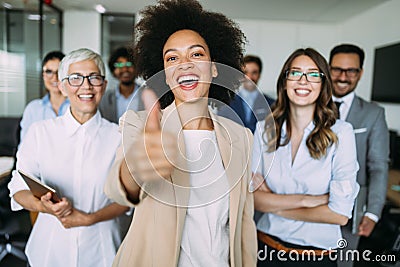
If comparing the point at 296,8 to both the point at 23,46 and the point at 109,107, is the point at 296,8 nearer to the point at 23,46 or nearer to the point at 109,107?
the point at 109,107

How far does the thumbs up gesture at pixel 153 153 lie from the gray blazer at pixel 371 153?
1128 mm

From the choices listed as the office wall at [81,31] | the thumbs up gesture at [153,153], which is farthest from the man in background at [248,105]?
the office wall at [81,31]

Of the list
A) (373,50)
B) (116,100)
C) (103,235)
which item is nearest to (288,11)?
(373,50)

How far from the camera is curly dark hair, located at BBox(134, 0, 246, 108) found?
3.13 ft

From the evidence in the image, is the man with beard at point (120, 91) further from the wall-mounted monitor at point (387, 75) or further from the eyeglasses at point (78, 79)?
the wall-mounted monitor at point (387, 75)

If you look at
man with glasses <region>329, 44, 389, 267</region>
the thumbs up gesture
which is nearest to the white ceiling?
man with glasses <region>329, 44, 389, 267</region>

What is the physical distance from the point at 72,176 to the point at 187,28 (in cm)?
58

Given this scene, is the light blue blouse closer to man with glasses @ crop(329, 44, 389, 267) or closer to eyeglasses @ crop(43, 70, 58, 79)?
man with glasses @ crop(329, 44, 389, 267)

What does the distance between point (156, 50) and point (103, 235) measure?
2.05 feet

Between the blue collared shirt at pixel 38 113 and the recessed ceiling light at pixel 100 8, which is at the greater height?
the recessed ceiling light at pixel 100 8

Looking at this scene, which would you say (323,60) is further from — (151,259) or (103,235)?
(103,235)

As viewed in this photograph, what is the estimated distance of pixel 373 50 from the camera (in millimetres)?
3697

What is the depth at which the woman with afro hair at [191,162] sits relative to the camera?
2.70 ft

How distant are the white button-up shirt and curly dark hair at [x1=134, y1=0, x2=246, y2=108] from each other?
0.30 metres
